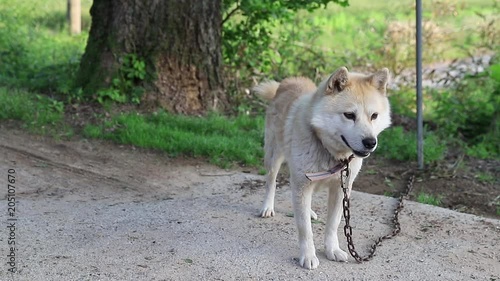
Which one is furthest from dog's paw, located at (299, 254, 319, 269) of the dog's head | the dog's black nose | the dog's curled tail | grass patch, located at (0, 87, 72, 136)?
grass patch, located at (0, 87, 72, 136)

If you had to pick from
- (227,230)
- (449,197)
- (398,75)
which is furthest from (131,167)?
(398,75)

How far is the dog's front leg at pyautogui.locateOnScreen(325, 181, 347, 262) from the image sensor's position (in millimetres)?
4754

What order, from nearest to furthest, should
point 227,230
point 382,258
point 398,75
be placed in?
1. point 382,258
2. point 227,230
3. point 398,75

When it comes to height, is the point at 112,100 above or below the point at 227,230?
above

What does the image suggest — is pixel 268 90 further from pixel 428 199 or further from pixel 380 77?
pixel 428 199

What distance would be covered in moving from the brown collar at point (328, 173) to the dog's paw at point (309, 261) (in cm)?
53

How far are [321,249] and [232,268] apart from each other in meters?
0.77

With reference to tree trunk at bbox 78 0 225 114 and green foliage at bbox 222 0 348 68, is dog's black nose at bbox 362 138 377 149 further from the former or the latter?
green foliage at bbox 222 0 348 68

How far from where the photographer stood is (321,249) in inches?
195

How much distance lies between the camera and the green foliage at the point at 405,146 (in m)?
7.46

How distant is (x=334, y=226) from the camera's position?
480cm

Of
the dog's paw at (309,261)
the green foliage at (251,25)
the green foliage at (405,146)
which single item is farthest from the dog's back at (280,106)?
the green foliage at (251,25)

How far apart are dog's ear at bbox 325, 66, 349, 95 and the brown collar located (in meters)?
0.48

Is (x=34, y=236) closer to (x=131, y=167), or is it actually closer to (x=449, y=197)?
(x=131, y=167)
